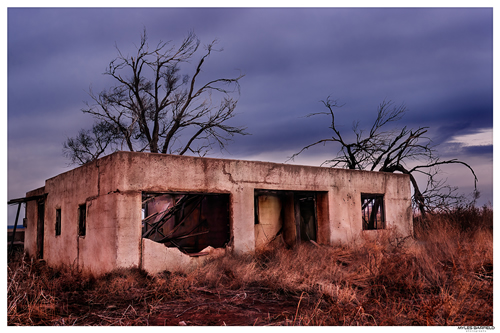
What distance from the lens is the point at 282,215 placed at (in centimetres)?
1339

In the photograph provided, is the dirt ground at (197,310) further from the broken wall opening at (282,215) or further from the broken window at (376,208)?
the broken window at (376,208)

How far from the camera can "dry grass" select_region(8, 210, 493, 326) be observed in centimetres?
577

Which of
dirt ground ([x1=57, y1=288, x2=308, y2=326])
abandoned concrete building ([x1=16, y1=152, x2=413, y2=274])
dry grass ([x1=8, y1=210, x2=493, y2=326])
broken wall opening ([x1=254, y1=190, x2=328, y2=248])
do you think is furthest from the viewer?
broken wall opening ([x1=254, y1=190, x2=328, y2=248])

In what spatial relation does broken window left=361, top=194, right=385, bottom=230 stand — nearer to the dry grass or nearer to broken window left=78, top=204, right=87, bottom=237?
the dry grass

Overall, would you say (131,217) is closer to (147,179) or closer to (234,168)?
(147,179)

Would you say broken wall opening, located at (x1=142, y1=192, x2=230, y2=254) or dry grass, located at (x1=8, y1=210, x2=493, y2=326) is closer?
dry grass, located at (x1=8, y1=210, x2=493, y2=326)

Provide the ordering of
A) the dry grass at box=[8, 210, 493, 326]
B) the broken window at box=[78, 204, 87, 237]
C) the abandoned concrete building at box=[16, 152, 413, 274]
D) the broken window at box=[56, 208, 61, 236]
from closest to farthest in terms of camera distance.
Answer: the dry grass at box=[8, 210, 493, 326], the abandoned concrete building at box=[16, 152, 413, 274], the broken window at box=[78, 204, 87, 237], the broken window at box=[56, 208, 61, 236]

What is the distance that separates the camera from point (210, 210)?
13.3m

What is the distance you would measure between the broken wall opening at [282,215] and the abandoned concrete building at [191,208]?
0.03 m

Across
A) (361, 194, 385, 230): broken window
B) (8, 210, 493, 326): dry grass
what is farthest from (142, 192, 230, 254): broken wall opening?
(361, 194, 385, 230): broken window

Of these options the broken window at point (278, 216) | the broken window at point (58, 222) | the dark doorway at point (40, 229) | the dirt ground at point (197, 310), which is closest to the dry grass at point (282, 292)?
the dirt ground at point (197, 310)

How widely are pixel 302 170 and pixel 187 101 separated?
36.8 ft

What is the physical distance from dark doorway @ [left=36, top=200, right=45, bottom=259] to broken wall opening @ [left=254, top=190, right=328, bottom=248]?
22.8 feet

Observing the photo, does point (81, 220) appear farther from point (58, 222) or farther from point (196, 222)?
point (196, 222)
